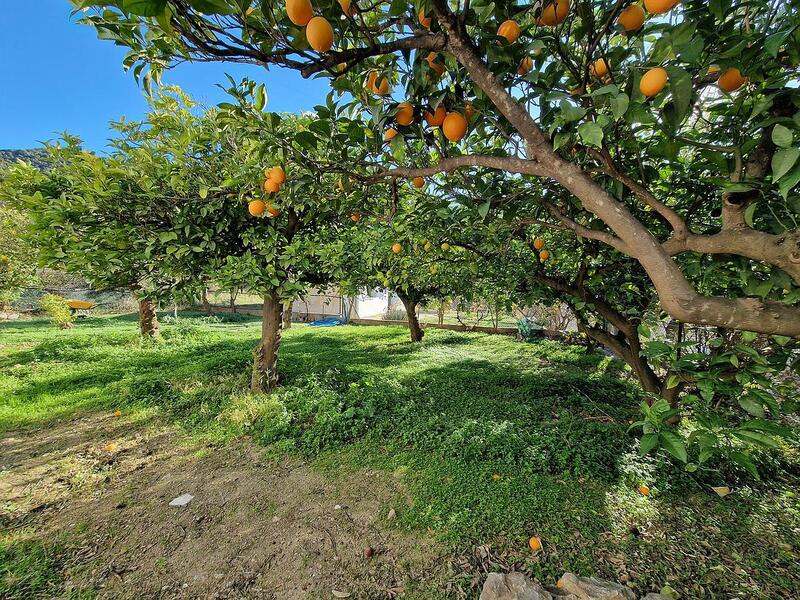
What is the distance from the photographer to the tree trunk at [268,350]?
4.37 metres

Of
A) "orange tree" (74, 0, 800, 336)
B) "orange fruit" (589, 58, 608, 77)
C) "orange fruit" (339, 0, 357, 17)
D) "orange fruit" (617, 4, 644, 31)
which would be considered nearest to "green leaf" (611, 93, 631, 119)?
"orange tree" (74, 0, 800, 336)

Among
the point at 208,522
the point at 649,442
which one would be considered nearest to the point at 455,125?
the point at 649,442

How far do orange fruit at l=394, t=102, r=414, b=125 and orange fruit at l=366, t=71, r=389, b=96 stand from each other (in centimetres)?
13

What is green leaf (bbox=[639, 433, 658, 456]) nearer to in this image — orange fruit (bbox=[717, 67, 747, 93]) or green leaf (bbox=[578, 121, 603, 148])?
green leaf (bbox=[578, 121, 603, 148])

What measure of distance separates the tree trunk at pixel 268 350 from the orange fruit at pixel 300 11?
3778 mm

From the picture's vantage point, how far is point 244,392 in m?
4.29

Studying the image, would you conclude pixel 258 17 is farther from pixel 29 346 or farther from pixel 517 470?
pixel 29 346

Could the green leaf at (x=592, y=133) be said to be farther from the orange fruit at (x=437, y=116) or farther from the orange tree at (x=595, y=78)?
the orange fruit at (x=437, y=116)

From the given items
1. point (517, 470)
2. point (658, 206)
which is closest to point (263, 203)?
point (658, 206)

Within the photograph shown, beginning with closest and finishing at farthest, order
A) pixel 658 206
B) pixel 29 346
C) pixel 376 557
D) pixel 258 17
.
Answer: pixel 258 17 → pixel 658 206 → pixel 376 557 → pixel 29 346

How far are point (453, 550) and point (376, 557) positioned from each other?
17.1 inches

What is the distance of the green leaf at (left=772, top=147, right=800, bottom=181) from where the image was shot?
0.74 metres

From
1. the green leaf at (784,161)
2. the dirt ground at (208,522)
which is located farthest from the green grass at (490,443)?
the green leaf at (784,161)

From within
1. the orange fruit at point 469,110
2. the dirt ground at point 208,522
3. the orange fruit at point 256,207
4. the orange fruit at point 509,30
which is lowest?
the dirt ground at point 208,522
